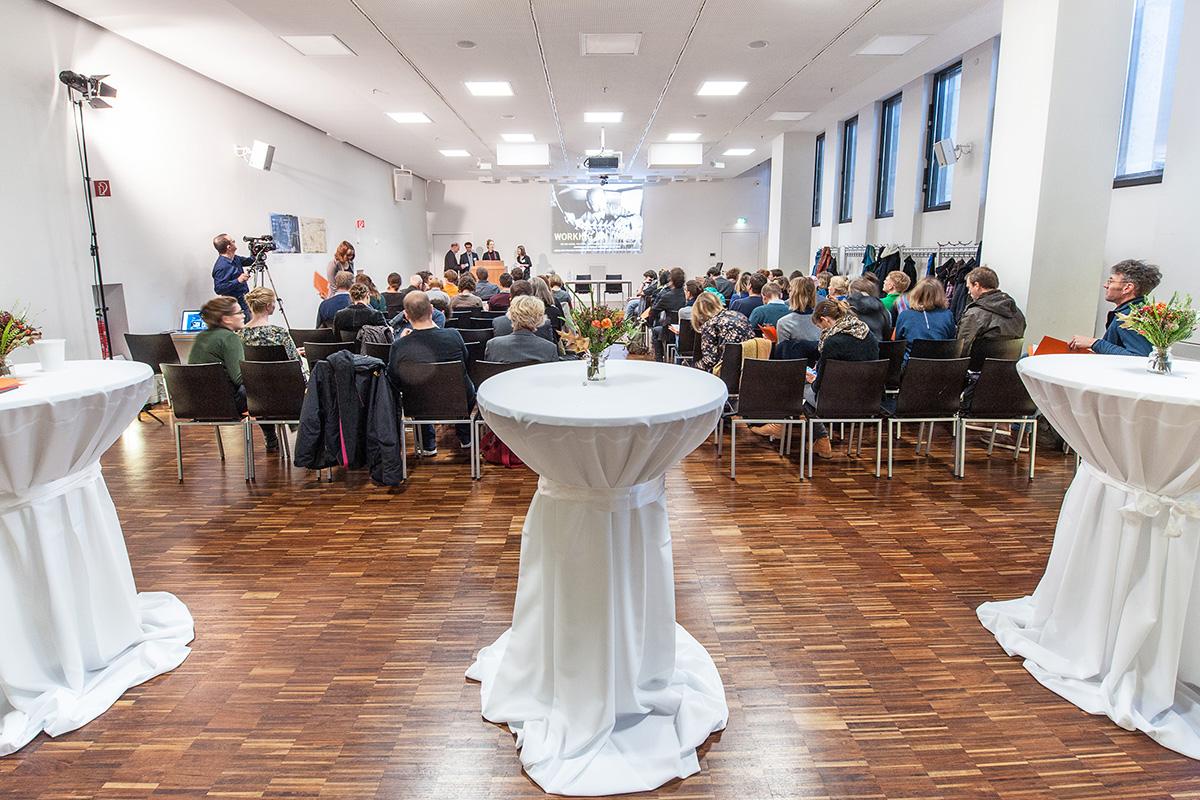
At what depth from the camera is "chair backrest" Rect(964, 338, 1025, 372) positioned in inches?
206

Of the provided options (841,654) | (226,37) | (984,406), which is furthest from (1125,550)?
(226,37)

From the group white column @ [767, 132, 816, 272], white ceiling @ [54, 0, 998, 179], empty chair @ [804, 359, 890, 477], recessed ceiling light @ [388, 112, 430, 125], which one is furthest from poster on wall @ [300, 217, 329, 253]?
empty chair @ [804, 359, 890, 477]

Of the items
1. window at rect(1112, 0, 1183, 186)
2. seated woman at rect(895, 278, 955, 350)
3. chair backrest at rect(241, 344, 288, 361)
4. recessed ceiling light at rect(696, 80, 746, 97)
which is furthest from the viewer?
recessed ceiling light at rect(696, 80, 746, 97)

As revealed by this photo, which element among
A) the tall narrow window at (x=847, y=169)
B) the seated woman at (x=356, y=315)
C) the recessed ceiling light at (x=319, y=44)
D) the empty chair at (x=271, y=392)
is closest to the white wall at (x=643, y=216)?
the tall narrow window at (x=847, y=169)

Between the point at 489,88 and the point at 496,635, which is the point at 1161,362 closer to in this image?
the point at 496,635

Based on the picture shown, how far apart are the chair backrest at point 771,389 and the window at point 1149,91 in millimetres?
3746

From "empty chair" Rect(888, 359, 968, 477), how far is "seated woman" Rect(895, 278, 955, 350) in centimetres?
90

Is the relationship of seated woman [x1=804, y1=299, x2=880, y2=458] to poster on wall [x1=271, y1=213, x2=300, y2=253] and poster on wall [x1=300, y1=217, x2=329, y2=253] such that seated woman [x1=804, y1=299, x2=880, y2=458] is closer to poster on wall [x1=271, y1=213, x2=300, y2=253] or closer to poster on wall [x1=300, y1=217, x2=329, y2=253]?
poster on wall [x1=271, y1=213, x2=300, y2=253]

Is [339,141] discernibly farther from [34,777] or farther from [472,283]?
[34,777]

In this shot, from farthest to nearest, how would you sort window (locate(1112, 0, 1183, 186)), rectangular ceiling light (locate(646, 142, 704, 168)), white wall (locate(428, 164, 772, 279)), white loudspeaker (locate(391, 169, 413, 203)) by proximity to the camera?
1. white wall (locate(428, 164, 772, 279))
2. white loudspeaker (locate(391, 169, 413, 203))
3. rectangular ceiling light (locate(646, 142, 704, 168))
4. window (locate(1112, 0, 1183, 186))

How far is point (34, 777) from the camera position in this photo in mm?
2105

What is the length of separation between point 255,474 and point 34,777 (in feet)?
9.96

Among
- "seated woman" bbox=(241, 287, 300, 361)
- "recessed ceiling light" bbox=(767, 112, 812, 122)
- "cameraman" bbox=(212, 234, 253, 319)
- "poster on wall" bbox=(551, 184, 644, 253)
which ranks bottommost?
"seated woman" bbox=(241, 287, 300, 361)

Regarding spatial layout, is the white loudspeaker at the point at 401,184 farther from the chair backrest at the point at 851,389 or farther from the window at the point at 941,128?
the chair backrest at the point at 851,389
